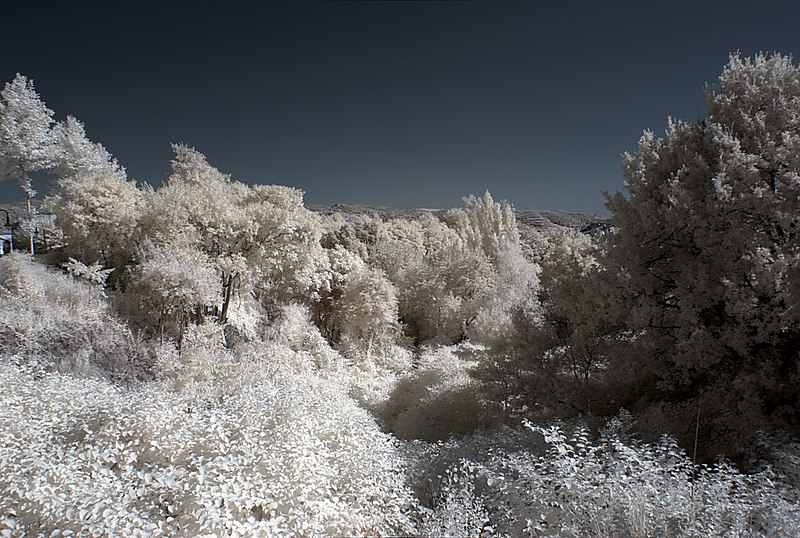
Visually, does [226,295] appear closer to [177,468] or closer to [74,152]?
[177,468]

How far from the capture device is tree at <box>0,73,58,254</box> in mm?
15516

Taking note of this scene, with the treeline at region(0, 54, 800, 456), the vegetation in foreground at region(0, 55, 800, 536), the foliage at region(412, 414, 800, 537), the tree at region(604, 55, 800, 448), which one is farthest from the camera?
the treeline at region(0, 54, 800, 456)

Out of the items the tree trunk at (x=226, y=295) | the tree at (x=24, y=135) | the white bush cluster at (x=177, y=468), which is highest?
the tree at (x=24, y=135)

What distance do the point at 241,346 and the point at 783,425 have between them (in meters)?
14.1

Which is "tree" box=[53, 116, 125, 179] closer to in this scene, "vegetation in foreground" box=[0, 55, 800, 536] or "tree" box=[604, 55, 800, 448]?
"vegetation in foreground" box=[0, 55, 800, 536]

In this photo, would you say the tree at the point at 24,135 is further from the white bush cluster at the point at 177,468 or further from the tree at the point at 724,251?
the tree at the point at 724,251

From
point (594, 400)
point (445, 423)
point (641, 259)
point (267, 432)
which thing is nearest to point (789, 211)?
point (641, 259)

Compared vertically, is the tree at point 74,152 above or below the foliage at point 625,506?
above

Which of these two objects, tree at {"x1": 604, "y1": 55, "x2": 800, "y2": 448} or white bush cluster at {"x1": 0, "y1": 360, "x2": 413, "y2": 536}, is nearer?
white bush cluster at {"x1": 0, "y1": 360, "x2": 413, "y2": 536}

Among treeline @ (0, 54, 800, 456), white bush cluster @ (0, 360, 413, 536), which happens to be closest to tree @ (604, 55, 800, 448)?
treeline @ (0, 54, 800, 456)

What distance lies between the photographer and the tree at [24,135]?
50.9ft

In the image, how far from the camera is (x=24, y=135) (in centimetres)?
1614

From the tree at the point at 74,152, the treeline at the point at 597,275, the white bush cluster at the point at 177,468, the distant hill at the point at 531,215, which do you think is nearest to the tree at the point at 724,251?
the treeline at the point at 597,275

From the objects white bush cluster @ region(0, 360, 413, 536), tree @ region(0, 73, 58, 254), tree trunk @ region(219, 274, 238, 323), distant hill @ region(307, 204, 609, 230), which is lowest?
white bush cluster @ region(0, 360, 413, 536)
